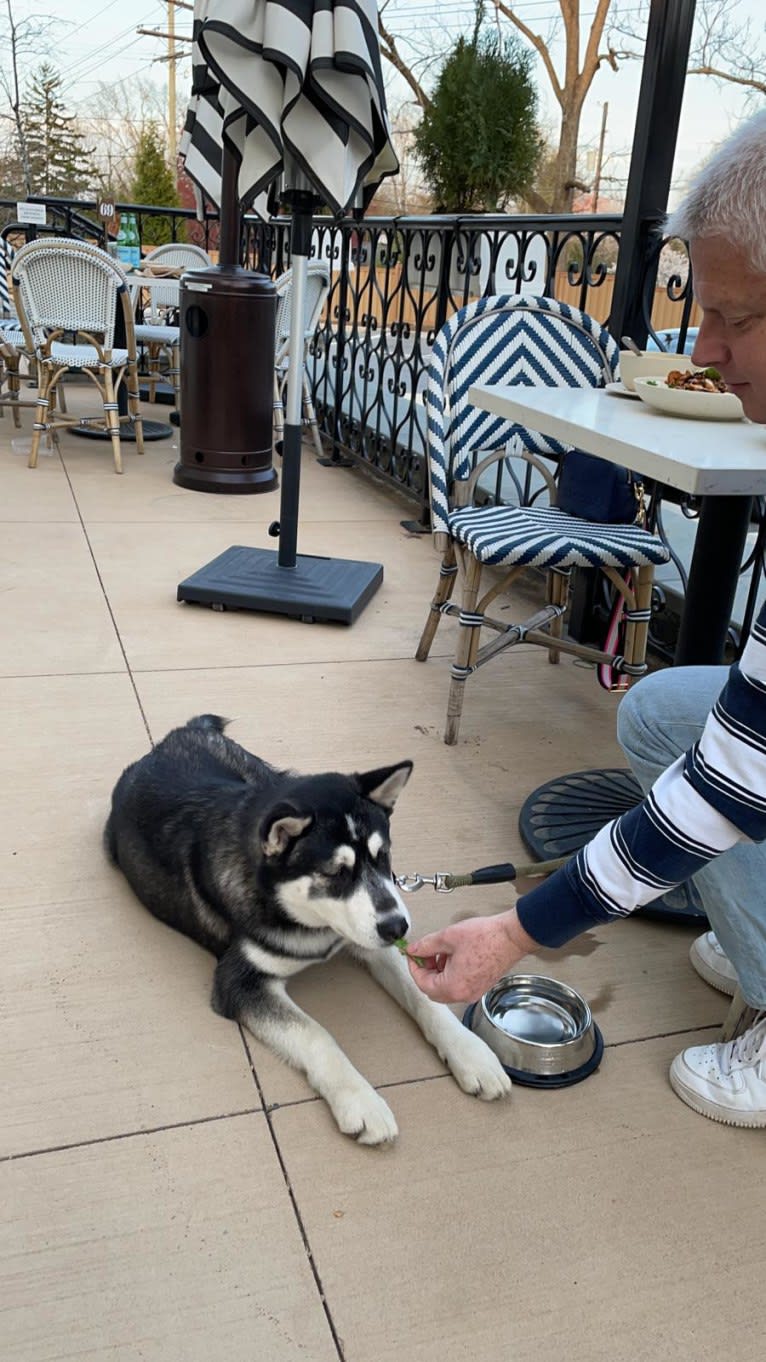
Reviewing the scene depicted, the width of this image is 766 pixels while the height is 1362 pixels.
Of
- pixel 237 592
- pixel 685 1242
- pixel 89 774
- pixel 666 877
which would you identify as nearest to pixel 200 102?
pixel 237 592

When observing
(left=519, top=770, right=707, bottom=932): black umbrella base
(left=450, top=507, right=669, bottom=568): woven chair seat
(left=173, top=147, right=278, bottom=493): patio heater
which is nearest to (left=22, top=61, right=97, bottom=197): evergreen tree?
(left=173, top=147, right=278, bottom=493): patio heater

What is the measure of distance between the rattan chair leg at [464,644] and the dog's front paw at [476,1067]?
1.43 m

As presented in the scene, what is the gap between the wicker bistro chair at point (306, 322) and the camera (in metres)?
6.77

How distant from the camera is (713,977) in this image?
2244 mm

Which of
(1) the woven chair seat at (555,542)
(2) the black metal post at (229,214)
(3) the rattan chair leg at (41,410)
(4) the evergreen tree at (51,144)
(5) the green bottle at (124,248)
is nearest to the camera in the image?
(1) the woven chair seat at (555,542)

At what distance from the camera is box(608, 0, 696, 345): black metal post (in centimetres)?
351

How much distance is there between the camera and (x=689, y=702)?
75.7 inches

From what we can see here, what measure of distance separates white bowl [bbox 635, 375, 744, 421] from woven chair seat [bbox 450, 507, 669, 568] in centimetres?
58

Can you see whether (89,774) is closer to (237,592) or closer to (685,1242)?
(237,592)

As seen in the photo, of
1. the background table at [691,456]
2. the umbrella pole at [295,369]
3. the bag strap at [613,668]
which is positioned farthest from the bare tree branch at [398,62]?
the background table at [691,456]

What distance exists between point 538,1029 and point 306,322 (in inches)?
225

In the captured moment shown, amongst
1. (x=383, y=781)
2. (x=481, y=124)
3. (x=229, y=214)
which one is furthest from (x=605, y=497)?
(x=481, y=124)

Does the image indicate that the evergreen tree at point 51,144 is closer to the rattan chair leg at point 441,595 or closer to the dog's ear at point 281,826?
the rattan chair leg at point 441,595

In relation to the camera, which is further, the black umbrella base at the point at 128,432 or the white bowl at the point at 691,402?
the black umbrella base at the point at 128,432
